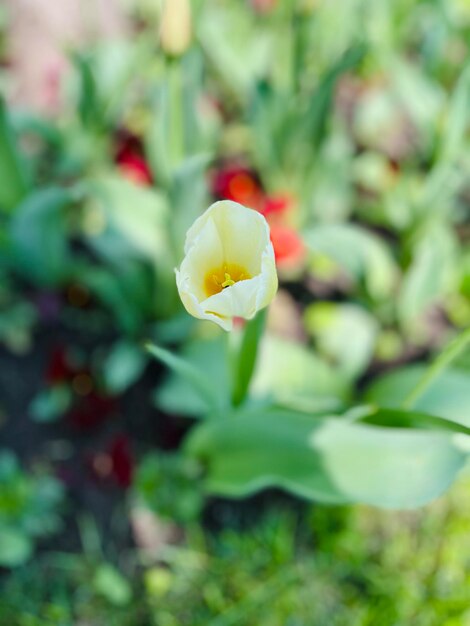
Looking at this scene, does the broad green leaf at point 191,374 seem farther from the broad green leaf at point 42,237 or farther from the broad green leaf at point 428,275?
the broad green leaf at point 428,275

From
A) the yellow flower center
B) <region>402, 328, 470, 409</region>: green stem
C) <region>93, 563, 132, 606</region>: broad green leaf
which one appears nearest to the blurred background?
<region>93, 563, 132, 606</region>: broad green leaf

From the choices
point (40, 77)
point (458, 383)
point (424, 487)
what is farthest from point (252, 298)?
point (40, 77)

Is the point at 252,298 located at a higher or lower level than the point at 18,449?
higher

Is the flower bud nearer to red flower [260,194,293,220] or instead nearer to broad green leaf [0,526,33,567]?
red flower [260,194,293,220]

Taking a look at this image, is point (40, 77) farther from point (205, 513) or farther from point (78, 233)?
point (205, 513)

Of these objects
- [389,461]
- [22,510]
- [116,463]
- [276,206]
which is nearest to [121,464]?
[116,463]

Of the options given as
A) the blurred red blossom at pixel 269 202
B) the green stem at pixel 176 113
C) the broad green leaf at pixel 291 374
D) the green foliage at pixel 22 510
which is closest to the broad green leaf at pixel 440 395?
the broad green leaf at pixel 291 374
